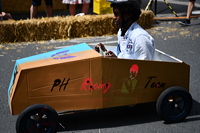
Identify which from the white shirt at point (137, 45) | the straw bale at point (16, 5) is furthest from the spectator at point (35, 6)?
the white shirt at point (137, 45)

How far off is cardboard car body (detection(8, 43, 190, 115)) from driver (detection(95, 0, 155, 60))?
0.17 m

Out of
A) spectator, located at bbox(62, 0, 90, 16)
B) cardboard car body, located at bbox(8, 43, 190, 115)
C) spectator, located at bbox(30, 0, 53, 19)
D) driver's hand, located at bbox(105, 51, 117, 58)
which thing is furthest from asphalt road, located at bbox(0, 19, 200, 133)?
spectator, located at bbox(62, 0, 90, 16)

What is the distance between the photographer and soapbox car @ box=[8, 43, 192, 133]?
340cm

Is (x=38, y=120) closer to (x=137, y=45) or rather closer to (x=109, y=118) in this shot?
(x=109, y=118)

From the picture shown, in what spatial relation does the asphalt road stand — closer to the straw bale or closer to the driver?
the driver

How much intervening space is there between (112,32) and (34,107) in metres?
5.25

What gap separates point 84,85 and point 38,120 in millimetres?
567

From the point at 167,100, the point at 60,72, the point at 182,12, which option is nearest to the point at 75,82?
the point at 60,72

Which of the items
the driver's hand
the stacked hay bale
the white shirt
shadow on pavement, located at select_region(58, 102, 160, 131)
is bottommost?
shadow on pavement, located at select_region(58, 102, 160, 131)

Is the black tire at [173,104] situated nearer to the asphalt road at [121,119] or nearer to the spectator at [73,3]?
the asphalt road at [121,119]

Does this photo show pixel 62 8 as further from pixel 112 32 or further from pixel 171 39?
pixel 171 39

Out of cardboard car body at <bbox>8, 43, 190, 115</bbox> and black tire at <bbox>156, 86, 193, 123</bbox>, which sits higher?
cardboard car body at <bbox>8, 43, 190, 115</bbox>

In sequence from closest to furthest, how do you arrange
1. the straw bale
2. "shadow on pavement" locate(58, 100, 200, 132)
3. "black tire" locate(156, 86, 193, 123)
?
1. "black tire" locate(156, 86, 193, 123)
2. "shadow on pavement" locate(58, 100, 200, 132)
3. the straw bale

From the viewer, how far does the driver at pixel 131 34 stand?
146 inches
